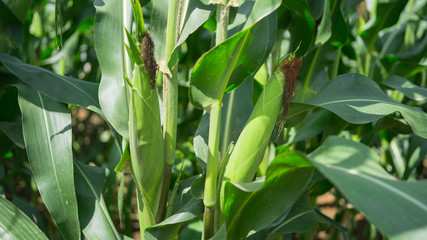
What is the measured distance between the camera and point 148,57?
925mm

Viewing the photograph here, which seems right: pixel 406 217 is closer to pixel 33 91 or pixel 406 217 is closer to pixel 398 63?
pixel 33 91

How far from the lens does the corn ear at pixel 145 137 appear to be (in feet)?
3.03

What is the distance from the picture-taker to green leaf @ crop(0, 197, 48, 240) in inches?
42.4

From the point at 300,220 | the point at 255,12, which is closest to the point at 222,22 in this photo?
the point at 255,12

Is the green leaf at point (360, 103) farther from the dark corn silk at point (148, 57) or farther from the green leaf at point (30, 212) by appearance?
the green leaf at point (30, 212)

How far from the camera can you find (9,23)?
1.36 metres

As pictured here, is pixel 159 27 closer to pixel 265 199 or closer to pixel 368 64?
pixel 265 199

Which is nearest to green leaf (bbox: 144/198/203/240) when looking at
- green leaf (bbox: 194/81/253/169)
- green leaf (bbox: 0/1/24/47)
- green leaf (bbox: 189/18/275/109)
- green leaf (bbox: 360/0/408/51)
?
green leaf (bbox: 194/81/253/169)

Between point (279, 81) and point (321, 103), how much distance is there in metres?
0.23

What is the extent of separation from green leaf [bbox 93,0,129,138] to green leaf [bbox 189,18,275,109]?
0.25m

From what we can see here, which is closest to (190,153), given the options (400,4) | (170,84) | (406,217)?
(170,84)

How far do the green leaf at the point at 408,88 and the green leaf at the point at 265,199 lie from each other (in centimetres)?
55

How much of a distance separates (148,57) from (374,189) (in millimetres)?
534

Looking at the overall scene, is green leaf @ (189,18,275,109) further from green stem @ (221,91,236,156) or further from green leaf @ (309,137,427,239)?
green leaf @ (309,137,427,239)
